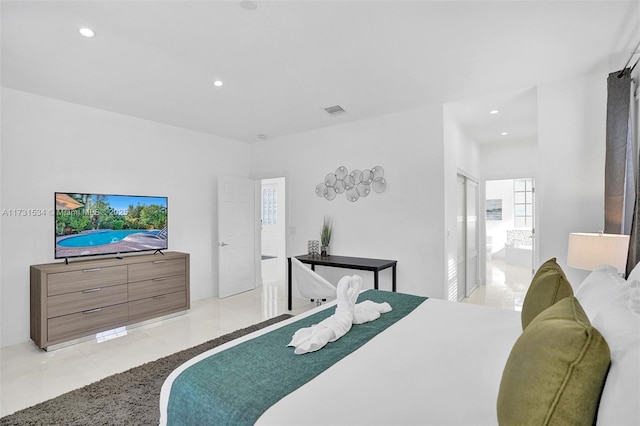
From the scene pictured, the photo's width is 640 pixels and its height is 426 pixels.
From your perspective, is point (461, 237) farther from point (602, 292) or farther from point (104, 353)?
point (104, 353)

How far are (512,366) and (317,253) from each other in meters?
3.80

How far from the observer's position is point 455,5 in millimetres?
2047

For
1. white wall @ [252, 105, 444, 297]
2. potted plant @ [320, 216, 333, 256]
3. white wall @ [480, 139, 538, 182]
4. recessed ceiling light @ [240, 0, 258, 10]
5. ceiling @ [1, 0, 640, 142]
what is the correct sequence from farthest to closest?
white wall @ [480, 139, 538, 182], potted plant @ [320, 216, 333, 256], white wall @ [252, 105, 444, 297], ceiling @ [1, 0, 640, 142], recessed ceiling light @ [240, 0, 258, 10]

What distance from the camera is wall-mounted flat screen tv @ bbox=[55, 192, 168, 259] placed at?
11.5 feet

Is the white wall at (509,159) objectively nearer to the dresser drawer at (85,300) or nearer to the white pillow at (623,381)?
the white pillow at (623,381)

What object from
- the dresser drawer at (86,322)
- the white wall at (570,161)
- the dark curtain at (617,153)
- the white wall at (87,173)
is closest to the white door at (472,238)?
the white wall at (570,161)

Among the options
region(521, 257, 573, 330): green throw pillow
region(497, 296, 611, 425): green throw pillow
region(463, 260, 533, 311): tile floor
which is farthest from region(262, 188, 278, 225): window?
region(497, 296, 611, 425): green throw pillow

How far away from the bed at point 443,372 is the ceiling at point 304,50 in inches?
68.6

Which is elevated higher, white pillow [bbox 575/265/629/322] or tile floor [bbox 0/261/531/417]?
white pillow [bbox 575/265/629/322]

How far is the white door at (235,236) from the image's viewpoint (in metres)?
5.15

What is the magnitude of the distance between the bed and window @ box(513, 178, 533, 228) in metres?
8.31

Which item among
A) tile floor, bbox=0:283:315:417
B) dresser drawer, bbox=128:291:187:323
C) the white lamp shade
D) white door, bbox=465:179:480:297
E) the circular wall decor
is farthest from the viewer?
white door, bbox=465:179:480:297

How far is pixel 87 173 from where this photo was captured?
3.83 meters

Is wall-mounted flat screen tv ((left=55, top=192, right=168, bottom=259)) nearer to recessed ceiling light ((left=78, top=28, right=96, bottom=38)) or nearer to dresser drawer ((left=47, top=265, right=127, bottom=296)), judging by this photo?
dresser drawer ((left=47, top=265, right=127, bottom=296))
